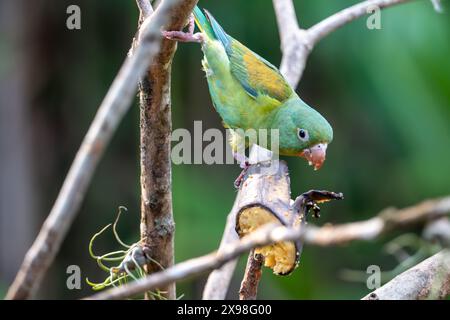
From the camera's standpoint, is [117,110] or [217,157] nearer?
[117,110]

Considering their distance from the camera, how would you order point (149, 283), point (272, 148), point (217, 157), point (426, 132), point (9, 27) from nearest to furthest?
point (149, 283)
point (272, 148)
point (217, 157)
point (426, 132)
point (9, 27)

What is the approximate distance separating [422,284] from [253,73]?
1.45 meters

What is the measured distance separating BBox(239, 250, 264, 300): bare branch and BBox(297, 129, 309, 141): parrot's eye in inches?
35.4

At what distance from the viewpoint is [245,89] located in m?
3.20

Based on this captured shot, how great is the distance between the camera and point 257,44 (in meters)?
5.47

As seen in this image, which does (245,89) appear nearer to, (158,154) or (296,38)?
(296,38)

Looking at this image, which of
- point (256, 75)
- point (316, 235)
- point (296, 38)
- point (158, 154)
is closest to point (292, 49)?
point (296, 38)

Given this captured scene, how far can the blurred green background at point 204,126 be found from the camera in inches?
206

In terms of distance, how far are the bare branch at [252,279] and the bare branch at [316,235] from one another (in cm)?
84

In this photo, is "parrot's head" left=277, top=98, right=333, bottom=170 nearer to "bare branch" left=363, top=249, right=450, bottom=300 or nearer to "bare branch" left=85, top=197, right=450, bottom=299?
"bare branch" left=363, top=249, right=450, bottom=300

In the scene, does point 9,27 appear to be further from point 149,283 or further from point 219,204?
point 149,283

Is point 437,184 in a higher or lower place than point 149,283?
higher
